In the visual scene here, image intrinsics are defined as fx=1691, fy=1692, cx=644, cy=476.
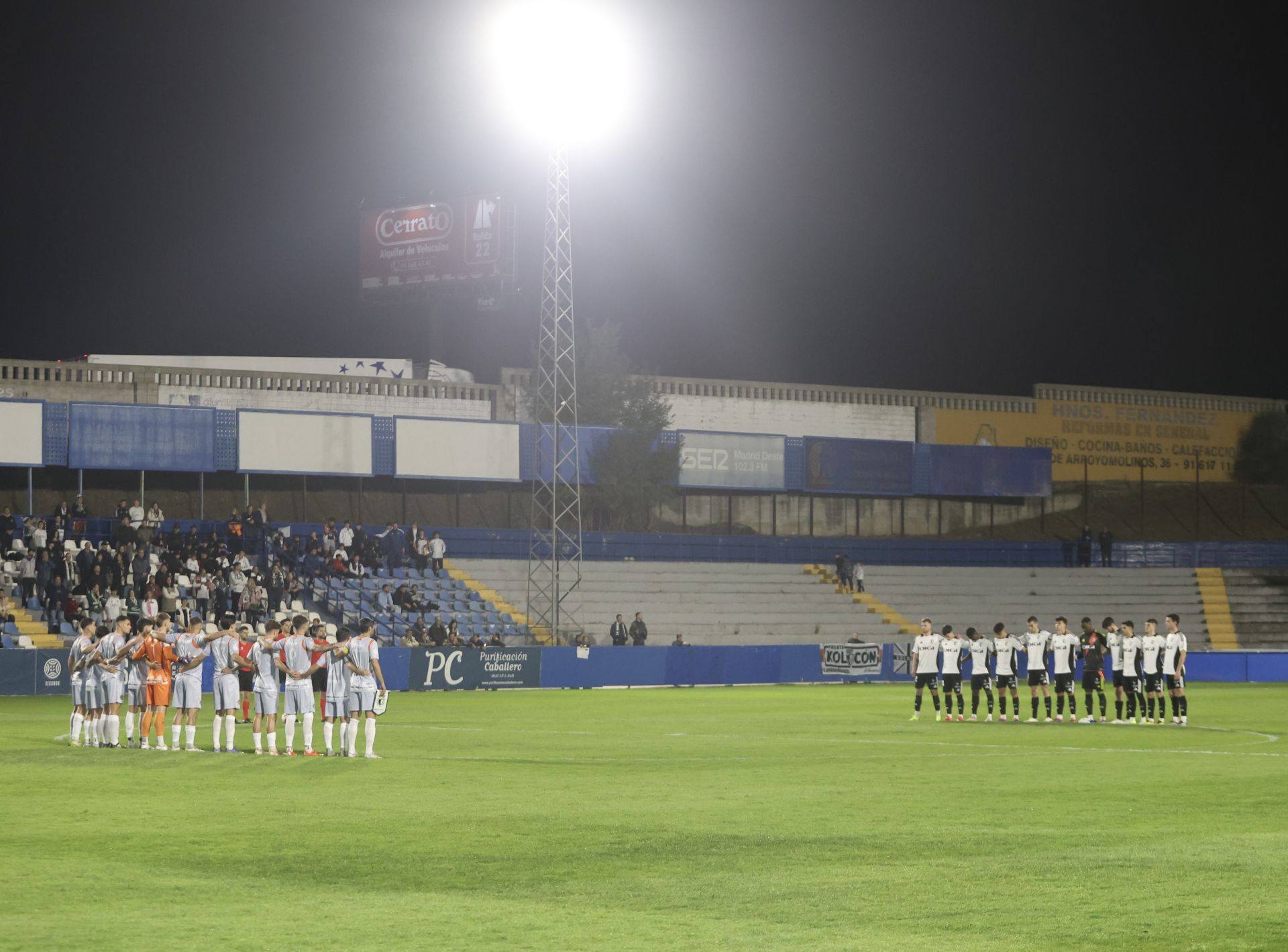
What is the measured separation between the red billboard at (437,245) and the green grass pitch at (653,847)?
1671 inches

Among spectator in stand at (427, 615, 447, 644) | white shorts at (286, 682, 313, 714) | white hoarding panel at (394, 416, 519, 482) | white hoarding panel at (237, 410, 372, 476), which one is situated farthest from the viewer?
white hoarding panel at (394, 416, 519, 482)

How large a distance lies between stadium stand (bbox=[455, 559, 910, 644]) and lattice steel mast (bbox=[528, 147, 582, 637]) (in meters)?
0.86

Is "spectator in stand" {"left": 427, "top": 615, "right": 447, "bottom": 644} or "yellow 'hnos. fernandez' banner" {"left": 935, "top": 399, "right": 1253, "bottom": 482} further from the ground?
"yellow 'hnos. fernandez' banner" {"left": 935, "top": 399, "right": 1253, "bottom": 482}

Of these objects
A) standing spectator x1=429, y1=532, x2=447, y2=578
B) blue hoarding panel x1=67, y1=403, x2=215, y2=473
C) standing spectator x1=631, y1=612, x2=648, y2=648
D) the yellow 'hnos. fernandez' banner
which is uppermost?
the yellow 'hnos. fernandez' banner

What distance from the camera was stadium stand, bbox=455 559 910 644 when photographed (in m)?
56.8

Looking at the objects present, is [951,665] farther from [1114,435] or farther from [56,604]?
[1114,435]

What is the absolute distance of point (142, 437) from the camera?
56.4 metres

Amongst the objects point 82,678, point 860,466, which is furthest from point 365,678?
point 860,466

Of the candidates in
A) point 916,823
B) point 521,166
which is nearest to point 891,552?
point 521,166

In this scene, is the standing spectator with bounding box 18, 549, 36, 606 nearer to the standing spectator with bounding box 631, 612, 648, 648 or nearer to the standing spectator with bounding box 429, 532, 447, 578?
the standing spectator with bounding box 429, 532, 447, 578

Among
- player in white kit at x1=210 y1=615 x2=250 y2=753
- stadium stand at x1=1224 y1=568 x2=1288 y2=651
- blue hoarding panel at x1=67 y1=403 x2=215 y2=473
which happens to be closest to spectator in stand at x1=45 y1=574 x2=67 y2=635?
blue hoarding panel at x1=67 y1=403 x2=215 y2=473

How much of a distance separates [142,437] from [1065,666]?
3464 cm

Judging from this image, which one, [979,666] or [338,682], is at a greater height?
[338,682]

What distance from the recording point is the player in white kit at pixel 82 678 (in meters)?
24.7
